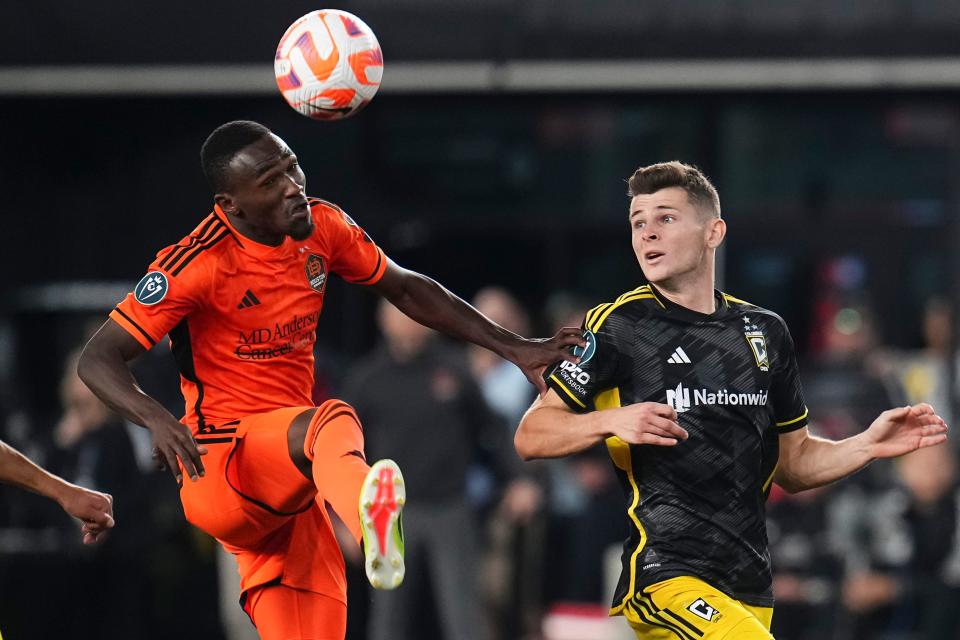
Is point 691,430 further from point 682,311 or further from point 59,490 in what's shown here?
point 59,490

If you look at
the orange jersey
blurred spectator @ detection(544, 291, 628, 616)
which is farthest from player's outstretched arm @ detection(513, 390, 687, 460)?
blurred spectator @ detection(544, 291, 628, 616)

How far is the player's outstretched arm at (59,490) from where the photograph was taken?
558cm

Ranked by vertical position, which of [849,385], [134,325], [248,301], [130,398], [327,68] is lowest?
[130,398]

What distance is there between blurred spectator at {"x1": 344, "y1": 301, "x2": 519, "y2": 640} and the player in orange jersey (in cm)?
392

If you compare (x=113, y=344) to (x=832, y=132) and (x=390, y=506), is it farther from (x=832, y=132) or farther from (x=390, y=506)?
(x=832, y=132)

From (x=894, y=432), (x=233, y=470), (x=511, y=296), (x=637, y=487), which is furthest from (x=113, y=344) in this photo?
(x=511, y=296)

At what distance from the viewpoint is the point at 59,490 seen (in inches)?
221

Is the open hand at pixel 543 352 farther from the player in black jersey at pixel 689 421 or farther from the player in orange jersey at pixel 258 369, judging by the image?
the player in black jersey at pixel 689 421

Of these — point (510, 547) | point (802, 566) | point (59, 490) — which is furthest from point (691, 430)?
point (510, 547)

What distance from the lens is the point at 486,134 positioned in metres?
13.8

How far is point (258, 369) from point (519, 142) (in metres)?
7.98

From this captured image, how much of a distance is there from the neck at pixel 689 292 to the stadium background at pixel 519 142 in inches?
283

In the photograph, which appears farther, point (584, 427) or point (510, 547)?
point (510, 547)

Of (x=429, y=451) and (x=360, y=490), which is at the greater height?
(x=429, y=451)
